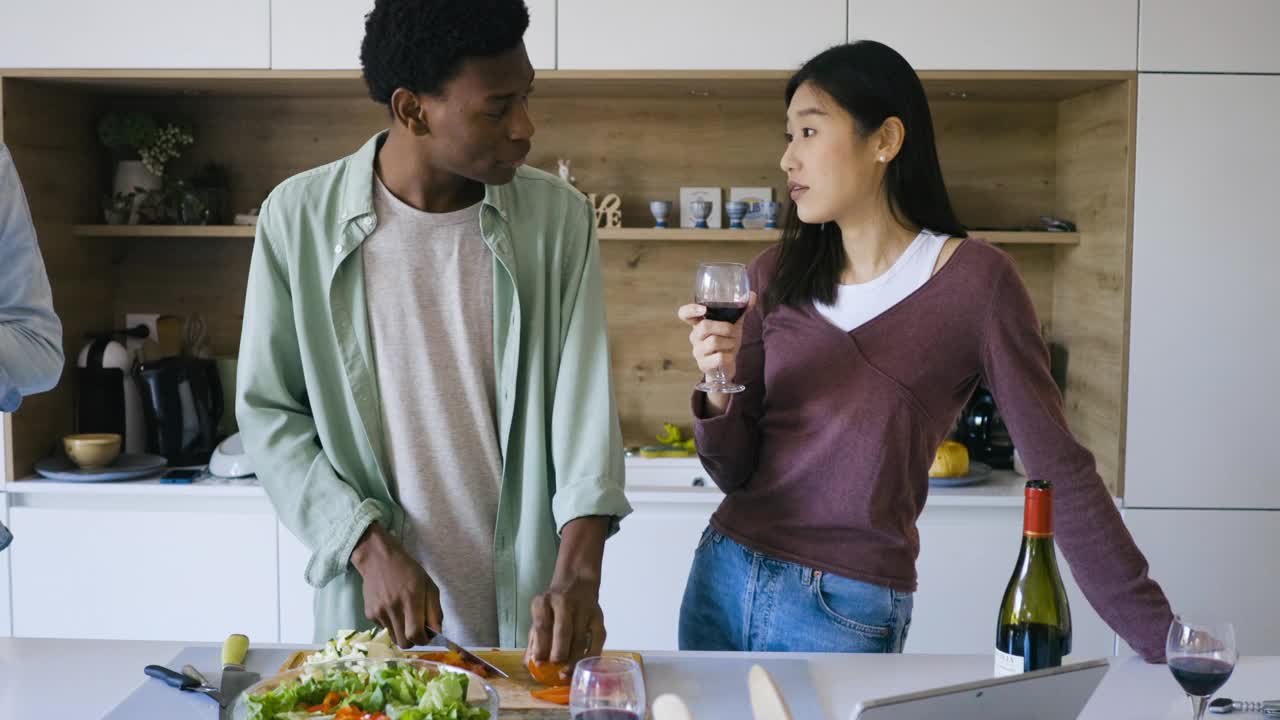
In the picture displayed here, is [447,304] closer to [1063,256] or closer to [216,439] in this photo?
[216,439]

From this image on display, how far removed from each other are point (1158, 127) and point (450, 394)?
6.52 feet

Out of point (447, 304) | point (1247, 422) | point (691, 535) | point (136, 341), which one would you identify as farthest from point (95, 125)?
point (1247, 422)

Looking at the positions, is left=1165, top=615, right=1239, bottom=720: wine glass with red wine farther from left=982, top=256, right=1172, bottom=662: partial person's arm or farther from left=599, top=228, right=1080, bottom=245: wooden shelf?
left=599, top=228, right=1080, bottom=245: wooden shelf

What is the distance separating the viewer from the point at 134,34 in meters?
2.89

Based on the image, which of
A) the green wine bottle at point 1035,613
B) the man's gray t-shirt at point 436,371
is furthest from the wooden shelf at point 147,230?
the green wine bottle at point 1035,613

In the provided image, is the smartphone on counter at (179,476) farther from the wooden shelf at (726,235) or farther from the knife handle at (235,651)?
the knife handle at (235,651)

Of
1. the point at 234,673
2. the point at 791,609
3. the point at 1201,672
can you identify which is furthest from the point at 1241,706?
the point at 234,673

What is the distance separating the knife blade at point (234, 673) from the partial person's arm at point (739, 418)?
619 millimetres

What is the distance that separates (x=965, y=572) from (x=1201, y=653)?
5.75 ft

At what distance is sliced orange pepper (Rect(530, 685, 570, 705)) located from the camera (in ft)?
4.13

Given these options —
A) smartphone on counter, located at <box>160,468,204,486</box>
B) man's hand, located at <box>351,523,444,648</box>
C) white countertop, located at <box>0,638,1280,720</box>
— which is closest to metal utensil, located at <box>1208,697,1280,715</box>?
white countertop, located at <box>0,638,1280,720</box>

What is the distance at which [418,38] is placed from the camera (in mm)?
1415

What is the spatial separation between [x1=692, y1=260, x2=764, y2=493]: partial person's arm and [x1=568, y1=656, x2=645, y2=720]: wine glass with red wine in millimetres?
630

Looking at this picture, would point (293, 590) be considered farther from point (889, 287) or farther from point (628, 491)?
point (889, 287)
